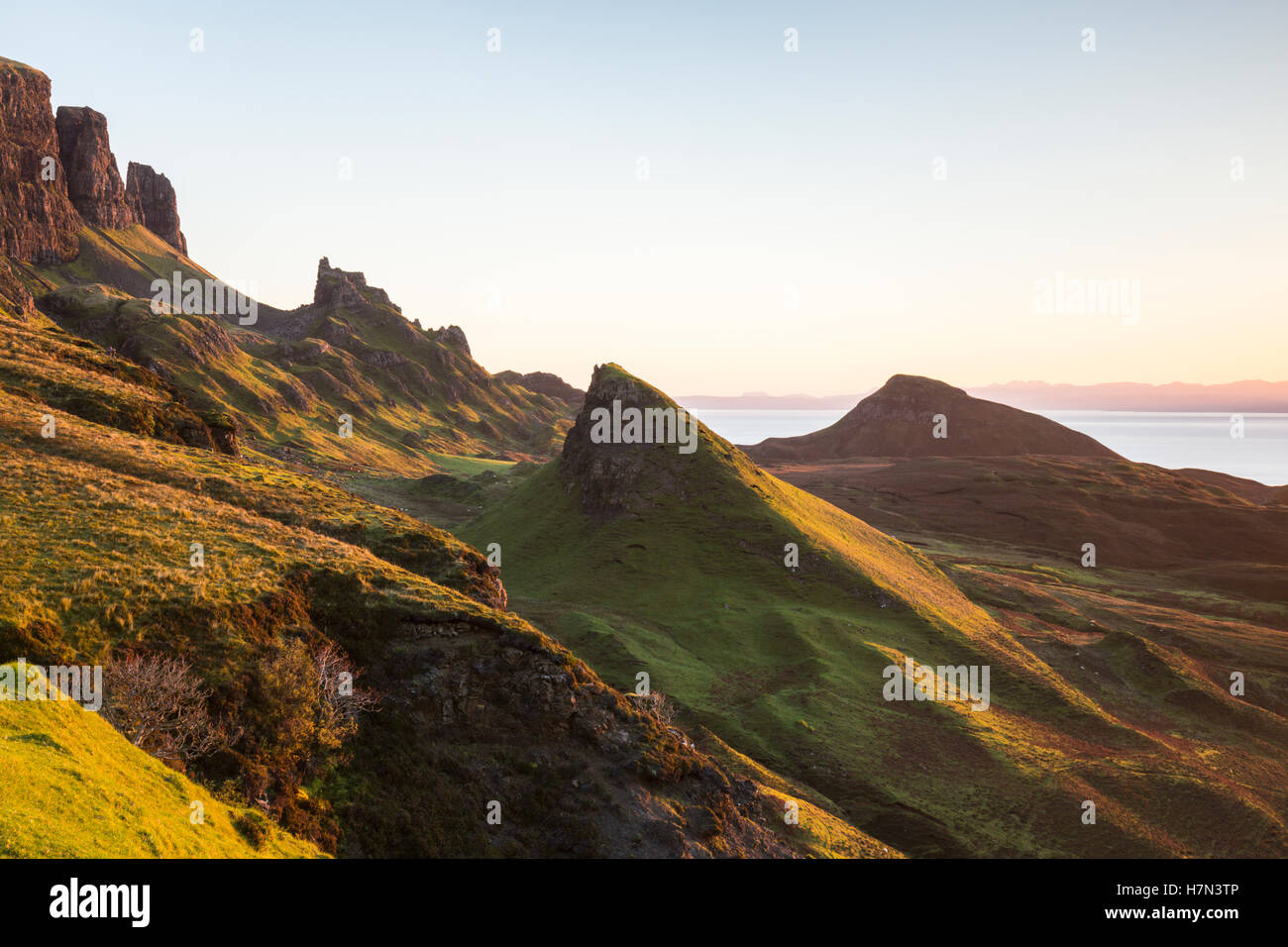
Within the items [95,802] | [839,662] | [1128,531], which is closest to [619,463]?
[839,662]

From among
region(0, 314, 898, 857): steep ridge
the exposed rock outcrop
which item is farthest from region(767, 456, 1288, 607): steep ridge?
region(0, 314, 898, 857): steep ridge

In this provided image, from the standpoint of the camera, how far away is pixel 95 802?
17609mm

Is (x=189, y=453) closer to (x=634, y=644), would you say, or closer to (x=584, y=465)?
(x=634, y=644)

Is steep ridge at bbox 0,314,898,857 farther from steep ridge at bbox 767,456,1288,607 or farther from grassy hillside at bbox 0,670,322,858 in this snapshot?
steep ridge at bbox 767,456,1288,607

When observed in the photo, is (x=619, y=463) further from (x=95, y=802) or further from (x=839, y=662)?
(x=95, y=802)

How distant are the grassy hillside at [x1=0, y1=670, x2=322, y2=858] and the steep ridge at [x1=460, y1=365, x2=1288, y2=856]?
39949 millimetres

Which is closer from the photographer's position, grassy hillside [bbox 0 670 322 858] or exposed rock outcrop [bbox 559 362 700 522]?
grassy hillside [bbox 0 670 322 858]

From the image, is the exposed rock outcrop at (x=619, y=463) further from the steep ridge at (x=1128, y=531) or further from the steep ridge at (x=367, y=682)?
the steep ridge at (x=1128, y=531)

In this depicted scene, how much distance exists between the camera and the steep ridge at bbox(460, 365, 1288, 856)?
169 feet

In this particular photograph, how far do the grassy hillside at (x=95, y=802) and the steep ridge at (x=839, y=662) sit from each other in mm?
39949

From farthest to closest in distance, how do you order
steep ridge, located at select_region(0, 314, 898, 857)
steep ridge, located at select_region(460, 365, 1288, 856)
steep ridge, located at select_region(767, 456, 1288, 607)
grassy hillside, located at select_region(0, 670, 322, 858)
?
steep ridge, located at select_region(767, 456, 1288, 607)
steep ridge, located at select_region(460, 365, 1288, 856)
steep ridge, located at select_region(0, 314, 898, 857)
grassy hillside, located at select_region(0, 670, 322, 858)

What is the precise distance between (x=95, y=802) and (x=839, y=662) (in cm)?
6169
